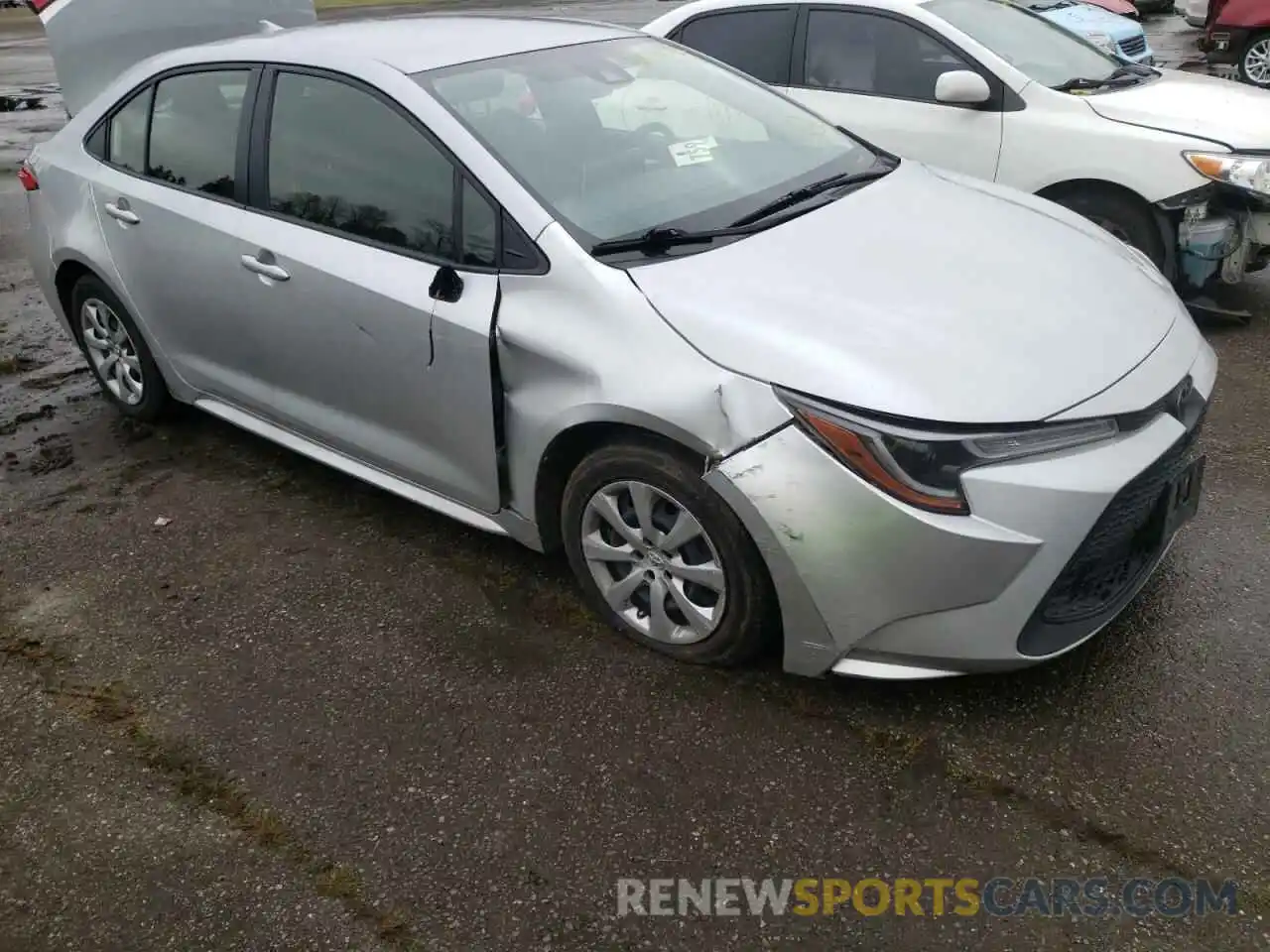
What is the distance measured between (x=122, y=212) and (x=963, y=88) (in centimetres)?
392

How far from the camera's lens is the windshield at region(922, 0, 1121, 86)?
5688 millimetres

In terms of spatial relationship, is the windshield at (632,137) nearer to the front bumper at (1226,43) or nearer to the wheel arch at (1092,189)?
the wheel arch at (1092,189)

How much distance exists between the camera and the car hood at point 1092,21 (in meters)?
9.62

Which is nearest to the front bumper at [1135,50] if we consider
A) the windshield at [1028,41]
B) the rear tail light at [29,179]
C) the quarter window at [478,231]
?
the windshield at [1028,41]

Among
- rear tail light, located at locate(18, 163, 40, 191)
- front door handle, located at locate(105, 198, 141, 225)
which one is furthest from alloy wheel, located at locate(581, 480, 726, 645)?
rear tail light, located at locate(18, 163, 40, 191)

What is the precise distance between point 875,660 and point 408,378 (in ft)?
5.23

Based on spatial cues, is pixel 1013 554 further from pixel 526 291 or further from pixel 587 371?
pixel 526 291

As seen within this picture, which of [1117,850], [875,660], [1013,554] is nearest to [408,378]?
[875,660]

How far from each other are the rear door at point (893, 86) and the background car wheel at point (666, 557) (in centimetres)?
353

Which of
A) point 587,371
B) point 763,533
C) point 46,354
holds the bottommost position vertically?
point 46,354

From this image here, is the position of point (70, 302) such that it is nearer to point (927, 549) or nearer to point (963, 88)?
point (927, 549)

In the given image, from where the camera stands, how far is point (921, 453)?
245 cm

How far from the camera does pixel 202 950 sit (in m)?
2.31

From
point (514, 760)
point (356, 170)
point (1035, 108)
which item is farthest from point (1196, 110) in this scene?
point (514, 760)
